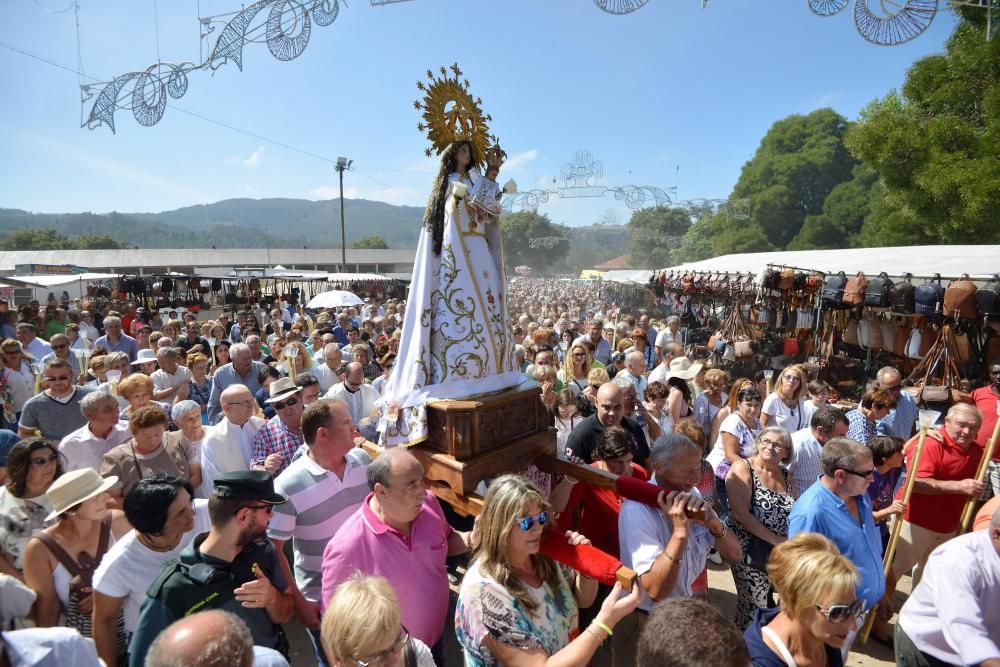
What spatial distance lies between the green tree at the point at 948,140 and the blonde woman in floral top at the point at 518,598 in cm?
1453

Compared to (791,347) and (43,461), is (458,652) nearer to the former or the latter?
(43,461)

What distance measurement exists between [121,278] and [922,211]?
29.2 m

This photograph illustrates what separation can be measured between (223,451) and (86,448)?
3.33 ft

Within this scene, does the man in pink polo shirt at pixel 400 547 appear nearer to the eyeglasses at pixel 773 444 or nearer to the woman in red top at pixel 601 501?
the woman in red top at pixel 601 501

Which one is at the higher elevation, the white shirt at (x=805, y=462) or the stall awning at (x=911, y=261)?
the stall awning at (x=911, y=261)

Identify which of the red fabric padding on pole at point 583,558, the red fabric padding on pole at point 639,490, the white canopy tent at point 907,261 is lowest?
the red fabric padding on pole at point 583,558

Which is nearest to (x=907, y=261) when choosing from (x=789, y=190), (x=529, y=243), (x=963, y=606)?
(x=963, y=606)

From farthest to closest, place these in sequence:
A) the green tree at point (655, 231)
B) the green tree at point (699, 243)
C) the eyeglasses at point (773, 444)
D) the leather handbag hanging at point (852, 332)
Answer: the green tree at point (655, 231) < the green tree at point (699, 243) < the leather handbag hanging at point (852, 332) < the eyeglasses at point (773, 444)

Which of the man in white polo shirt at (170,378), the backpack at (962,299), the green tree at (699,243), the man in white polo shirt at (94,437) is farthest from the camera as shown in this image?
the green tree at (699,243)

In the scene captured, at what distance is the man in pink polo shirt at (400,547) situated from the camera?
2.35m

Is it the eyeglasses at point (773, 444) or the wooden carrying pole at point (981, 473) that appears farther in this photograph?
the wooden carrying pole at point (981, 473)

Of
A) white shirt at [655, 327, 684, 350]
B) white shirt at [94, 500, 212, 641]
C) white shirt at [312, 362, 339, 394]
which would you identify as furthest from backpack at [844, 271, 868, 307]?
white shirt at [94, 500, 212, 641]

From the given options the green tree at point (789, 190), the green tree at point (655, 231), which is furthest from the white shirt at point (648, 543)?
the green tree at point (655, 231)

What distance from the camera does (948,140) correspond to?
12938 millimetres
